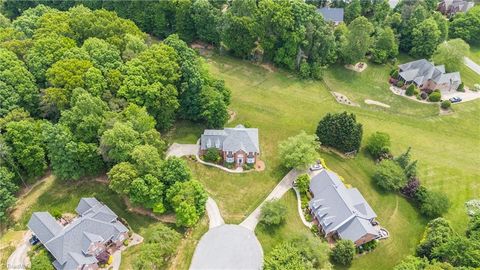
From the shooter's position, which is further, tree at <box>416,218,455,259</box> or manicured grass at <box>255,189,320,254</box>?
manicured grass at <box>255,189,320,254</box>

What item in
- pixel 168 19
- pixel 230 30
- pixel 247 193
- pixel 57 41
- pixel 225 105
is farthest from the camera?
pixel 168 19

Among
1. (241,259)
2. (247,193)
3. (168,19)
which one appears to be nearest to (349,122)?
(247,193)

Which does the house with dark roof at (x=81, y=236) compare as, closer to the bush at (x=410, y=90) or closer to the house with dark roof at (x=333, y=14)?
the bush at (x=410, y=90)

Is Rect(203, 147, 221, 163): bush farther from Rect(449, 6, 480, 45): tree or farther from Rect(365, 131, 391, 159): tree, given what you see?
Rect(449, 6, 480, 45): tree

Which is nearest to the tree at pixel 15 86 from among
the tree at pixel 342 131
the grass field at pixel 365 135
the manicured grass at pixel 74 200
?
the manicured grass at pixel 74 200

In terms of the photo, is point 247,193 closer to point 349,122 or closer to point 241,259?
point 241,259

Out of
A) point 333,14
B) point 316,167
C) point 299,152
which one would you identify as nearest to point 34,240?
point 299,152

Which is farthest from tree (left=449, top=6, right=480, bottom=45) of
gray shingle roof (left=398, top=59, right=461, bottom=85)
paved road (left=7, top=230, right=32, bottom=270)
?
paved road (left=7, top=230, right=32, bottom=270)
